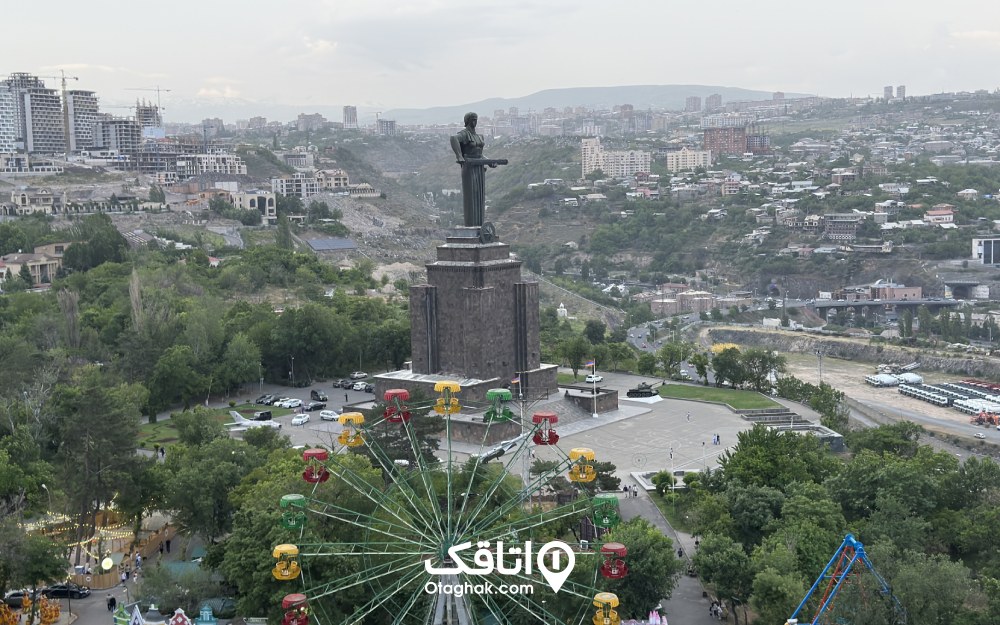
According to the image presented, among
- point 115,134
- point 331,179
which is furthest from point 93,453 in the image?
point 115,134

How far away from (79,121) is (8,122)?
6.27 metres

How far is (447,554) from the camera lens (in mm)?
14094

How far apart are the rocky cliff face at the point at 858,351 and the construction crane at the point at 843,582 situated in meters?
43.8

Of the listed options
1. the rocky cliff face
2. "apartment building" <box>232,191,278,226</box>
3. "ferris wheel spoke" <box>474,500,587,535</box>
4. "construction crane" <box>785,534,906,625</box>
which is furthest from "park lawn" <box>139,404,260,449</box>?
"apartment building" <box>232,191,278,226</box>

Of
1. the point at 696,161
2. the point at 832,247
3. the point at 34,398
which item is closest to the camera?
the point at 34,398

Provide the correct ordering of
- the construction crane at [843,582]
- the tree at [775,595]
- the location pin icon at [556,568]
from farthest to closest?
the tree at [775,595]
the construction crane at [843,582]
the location pin icon at [556,568]

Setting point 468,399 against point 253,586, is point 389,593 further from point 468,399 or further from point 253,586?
point 468,399

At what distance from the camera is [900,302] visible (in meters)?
77.2

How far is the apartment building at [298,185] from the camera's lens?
95.8 metres

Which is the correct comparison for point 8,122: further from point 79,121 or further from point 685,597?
point 685,597

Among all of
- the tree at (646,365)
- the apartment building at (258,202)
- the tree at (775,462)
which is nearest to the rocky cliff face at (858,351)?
the tree at (646,365)

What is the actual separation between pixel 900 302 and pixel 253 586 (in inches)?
2580

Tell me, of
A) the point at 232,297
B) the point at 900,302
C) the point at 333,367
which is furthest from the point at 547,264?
the point at 333,367

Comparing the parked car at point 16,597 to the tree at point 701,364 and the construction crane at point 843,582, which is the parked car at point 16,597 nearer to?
the construction crane at point 843,582
